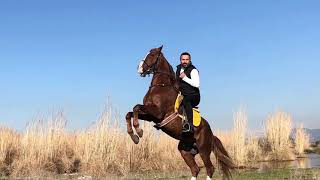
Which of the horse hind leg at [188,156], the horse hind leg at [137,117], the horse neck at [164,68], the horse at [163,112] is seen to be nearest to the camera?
the horse hind leg at [137,117]

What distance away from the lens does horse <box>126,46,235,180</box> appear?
875cm

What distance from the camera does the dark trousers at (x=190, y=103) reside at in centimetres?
938

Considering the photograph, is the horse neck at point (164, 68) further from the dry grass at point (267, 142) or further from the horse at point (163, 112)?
the dry grass at point (267, 142)

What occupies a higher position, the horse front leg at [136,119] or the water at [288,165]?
the horse front leg at [136,119]

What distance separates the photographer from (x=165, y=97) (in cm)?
916

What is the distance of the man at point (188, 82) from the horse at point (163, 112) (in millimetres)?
171

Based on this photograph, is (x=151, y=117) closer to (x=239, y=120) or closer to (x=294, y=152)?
(x=239, y=120)

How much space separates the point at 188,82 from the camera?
31.7 ft

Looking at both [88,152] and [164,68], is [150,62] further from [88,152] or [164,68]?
[88,152]

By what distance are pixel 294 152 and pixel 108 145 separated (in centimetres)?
1590

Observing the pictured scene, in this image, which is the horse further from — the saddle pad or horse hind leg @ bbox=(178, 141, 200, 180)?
the saddle pad

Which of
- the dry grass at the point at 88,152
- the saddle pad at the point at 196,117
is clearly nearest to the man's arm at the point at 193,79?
the saddle pad at the point at 196,117

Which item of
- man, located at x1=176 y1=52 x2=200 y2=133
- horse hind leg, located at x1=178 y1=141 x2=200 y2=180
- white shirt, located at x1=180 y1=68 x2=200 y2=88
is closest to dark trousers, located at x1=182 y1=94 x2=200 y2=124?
man, located at x1=176 y1=52 x2=200 y2=133

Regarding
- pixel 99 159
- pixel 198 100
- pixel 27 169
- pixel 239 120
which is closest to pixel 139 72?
pixel 198 100
